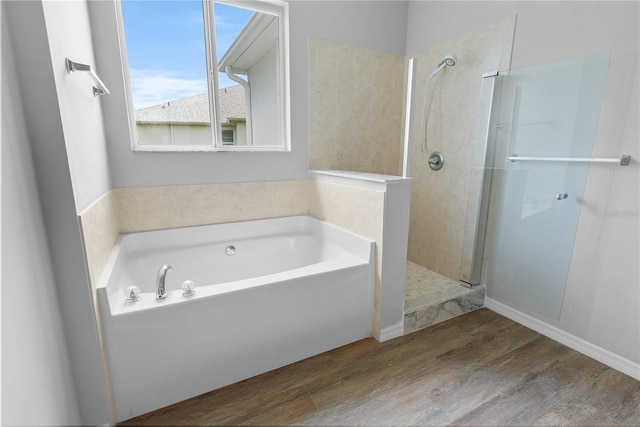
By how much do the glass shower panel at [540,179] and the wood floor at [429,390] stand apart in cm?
41

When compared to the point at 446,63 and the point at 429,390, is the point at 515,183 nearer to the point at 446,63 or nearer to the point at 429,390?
the point at 446,63

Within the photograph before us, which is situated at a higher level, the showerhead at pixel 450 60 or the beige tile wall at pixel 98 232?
the showerhead at pixel 450 60

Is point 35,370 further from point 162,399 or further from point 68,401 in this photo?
point 162,399

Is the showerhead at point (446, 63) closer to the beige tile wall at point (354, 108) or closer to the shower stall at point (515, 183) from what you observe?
the shower stall at point (515, 183)

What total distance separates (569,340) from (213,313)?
2044 millimetres

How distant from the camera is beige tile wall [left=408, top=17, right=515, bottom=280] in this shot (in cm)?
216

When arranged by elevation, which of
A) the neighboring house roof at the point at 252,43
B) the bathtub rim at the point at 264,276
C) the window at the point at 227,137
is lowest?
the bathtub rim at the point at 264,276

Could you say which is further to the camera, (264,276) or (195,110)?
(195,110)

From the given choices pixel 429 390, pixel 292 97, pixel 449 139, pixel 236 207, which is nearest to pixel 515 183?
pixel 449 139

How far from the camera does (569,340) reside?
1838 millimetres

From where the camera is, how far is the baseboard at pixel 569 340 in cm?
162

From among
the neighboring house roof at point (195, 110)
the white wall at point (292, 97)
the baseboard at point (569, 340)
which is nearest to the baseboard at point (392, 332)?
the baseboard at point (569, 340)

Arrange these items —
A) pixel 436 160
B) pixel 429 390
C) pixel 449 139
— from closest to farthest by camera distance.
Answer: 1. pixel 429 390
2. pixel 449 139
3. pixel 436 160

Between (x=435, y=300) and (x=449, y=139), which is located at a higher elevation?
(x=449, y=139)
